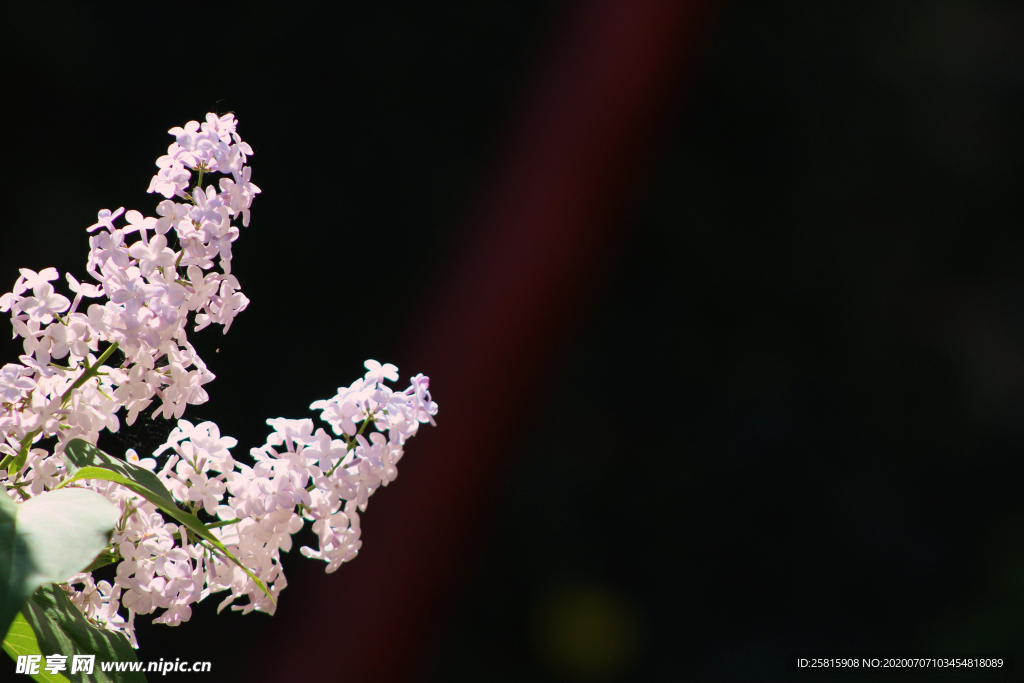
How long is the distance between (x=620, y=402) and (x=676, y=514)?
12.6 inches

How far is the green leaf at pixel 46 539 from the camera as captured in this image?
22 cm

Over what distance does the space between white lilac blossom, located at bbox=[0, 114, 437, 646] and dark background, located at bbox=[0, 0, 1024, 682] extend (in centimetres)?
120

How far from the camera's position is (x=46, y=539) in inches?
9.4

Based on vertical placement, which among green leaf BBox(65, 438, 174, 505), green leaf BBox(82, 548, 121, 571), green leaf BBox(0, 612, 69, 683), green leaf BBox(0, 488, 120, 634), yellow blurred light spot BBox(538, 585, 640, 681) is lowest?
yellow blurred light spot BBox(538, 585, 640, 681)

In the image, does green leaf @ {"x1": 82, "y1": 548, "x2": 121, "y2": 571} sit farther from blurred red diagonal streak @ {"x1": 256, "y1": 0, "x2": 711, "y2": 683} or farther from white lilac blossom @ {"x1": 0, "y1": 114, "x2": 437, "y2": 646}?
blurred red diagonal streak @ {"x1": 256, "y1": 0, "x2": 711, "y2": 683}

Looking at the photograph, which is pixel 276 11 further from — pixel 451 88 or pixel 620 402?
pixel 620 402

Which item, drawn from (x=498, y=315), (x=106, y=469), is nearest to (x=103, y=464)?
(x=106, y=469)

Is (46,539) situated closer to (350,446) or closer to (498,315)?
(350,446)

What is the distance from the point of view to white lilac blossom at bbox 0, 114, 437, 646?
A: 31 centimetres

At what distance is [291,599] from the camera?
1598 mm

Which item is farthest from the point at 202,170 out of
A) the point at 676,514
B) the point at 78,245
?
the point at 676,514

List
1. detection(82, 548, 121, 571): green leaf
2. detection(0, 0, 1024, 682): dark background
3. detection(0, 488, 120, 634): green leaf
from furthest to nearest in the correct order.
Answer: detection(0, 0, 1024, 682): dark background
detection(82, 548, 121, 571): green leaf
detection(0, 488, 120, 634): green leaf

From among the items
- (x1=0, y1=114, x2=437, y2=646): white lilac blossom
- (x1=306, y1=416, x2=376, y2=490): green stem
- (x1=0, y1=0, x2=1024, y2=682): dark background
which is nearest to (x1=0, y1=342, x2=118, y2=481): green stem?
(x1=0, y1=114, x2=437, y2=646): white lilac blossom

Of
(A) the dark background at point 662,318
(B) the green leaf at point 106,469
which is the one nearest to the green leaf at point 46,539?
(B) the green leaf at point 106,469
